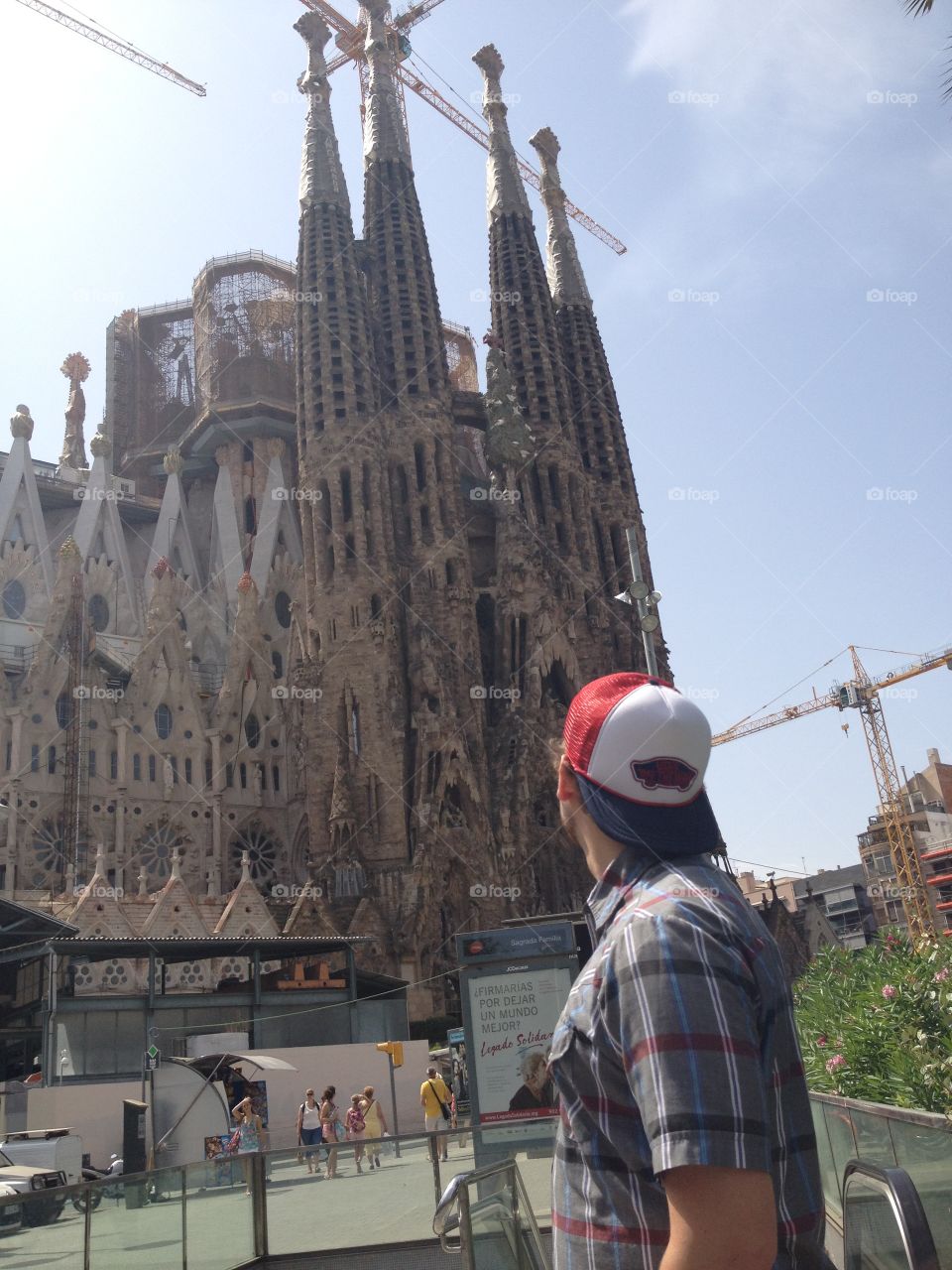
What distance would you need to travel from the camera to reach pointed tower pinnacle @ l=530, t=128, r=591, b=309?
2243 inches

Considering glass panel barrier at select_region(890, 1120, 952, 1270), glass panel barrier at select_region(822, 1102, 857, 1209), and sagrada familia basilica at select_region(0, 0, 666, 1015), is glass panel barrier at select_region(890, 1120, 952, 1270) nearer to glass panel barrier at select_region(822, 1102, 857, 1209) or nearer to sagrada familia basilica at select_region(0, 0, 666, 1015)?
glass panel barrier at select_region(822, 1102, 857, 1209)

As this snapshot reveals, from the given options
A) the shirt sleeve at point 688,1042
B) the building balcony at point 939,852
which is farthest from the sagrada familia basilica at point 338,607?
the building balcony at point 939,852

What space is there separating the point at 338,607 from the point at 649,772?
128 ft

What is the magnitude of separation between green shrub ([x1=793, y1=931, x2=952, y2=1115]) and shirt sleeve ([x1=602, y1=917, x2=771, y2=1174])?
5.58 m

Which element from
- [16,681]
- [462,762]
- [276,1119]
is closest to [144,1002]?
[276,1119]

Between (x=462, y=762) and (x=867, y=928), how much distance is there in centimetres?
4601

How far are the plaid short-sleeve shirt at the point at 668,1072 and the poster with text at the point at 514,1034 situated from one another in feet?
29.0

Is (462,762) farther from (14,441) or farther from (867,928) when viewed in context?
(867,928)

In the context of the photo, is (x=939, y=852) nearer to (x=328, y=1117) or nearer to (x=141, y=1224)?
(x=328, y=1117)

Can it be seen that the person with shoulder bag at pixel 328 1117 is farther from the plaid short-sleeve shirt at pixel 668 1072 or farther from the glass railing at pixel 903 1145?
the plaid short-sleeve shirt at pixel 668 1072

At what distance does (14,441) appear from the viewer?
5194cm

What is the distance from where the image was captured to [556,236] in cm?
5803

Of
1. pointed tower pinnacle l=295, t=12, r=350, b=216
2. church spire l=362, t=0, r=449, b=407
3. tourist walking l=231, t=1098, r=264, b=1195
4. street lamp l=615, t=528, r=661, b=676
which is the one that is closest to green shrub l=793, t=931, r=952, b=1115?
street lamp l=615, t=528, r=661, b=676

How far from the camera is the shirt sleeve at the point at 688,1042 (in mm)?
1824
